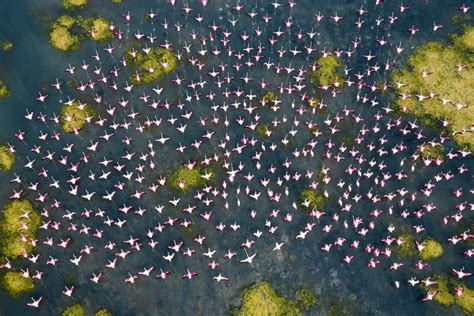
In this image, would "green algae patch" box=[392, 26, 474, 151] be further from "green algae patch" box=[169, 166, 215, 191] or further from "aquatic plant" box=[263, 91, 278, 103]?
"green algae patch" box=[169, 166, 215, 191]

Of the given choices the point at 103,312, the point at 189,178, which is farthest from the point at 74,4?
the point at 103,312

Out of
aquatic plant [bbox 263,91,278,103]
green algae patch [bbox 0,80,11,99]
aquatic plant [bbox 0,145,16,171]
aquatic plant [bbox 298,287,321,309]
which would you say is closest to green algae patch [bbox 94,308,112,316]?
aquatic plant [bbox 0,145,16,171]

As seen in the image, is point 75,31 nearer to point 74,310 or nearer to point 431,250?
point 74,310

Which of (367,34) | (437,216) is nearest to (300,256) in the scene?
(437,216)

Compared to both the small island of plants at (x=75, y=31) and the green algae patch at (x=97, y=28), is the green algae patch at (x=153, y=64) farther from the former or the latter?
the small island of plants at (x=75, y=31)

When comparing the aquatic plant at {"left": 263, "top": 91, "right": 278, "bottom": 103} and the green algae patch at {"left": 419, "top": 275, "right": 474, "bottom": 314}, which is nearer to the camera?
the green algae patch at {"left": 419, "top": 275, "right": 474, "bottom": 314}

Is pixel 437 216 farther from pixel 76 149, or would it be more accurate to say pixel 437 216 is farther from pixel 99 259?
pixel 76 149
